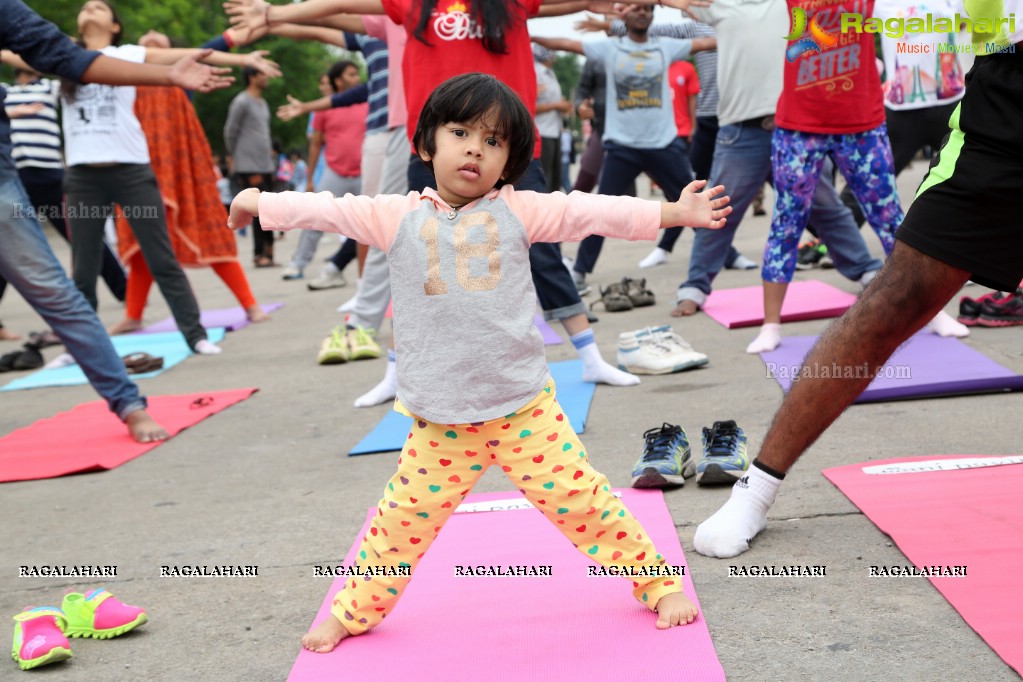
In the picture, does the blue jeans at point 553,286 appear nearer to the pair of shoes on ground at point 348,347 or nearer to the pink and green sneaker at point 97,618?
the pair of shoes on ground at point 348,347

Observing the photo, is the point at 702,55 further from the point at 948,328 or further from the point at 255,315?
the point at 948,328

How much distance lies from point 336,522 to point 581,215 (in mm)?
1555

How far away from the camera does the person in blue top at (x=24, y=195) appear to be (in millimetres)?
4812

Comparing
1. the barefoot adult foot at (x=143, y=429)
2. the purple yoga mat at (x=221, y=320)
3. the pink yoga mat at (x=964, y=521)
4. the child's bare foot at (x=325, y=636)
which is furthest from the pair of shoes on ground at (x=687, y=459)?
the purple yoga mat at (x=221, y=320)

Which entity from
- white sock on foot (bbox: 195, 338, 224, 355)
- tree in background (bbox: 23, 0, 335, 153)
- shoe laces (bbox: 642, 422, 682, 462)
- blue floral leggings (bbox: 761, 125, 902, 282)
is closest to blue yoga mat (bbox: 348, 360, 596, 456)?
shoe laces (bbox: 642, 422, 682, 462)

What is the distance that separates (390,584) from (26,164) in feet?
25.3

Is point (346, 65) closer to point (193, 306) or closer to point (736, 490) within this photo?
point (193, 306)

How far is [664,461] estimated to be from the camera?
150 inches

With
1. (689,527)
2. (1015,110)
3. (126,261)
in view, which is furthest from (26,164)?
(1015,110)

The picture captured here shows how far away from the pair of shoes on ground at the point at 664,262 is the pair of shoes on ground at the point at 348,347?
12.9 ft

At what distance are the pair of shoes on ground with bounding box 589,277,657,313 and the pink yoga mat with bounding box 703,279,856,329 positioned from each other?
46cm

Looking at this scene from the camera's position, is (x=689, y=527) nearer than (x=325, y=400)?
Yes

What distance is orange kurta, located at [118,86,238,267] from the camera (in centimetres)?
893

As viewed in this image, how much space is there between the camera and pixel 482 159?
274cm
